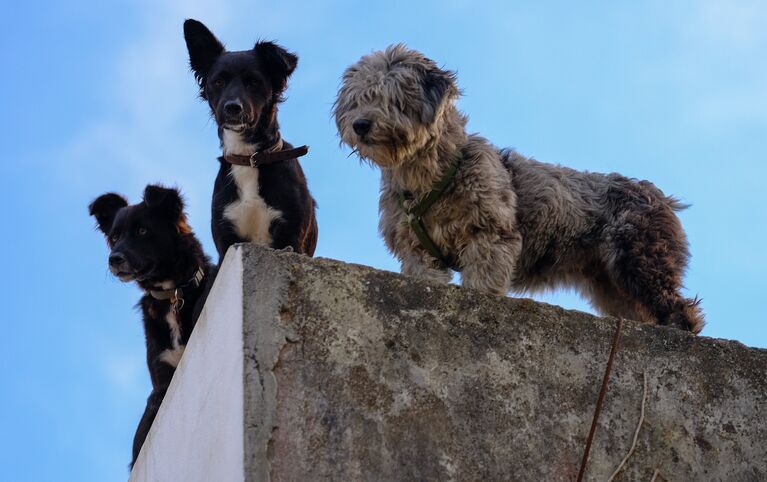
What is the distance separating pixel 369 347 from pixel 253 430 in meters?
0.65

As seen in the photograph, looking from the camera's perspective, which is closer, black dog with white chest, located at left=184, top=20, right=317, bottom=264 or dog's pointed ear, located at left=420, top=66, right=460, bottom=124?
black dog with white chest, located at left=184, top=20, right=317, bottom=264

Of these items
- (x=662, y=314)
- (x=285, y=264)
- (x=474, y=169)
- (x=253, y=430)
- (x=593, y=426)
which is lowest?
(x=253, y=430)

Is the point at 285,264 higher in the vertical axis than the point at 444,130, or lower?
lower

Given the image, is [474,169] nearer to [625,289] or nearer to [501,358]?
[625,289]

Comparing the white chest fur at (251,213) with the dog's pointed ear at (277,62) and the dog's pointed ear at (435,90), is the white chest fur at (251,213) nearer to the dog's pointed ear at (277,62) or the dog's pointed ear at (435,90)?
the dog's pointed ear at (277,62)

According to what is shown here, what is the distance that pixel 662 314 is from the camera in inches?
270

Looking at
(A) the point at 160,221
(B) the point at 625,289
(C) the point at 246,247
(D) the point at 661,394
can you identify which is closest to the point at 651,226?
(B) the point at 625,289

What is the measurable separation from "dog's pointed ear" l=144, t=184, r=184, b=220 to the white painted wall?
7.84 ft

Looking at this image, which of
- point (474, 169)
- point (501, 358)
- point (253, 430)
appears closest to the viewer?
point (253, 430)

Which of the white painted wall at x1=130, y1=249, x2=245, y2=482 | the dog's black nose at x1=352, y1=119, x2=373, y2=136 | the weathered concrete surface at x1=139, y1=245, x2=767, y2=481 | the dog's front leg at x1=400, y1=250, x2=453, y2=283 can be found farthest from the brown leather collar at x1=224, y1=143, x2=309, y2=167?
the weathered concrete surface at x1=139, y1=245, x2=767, y2=481

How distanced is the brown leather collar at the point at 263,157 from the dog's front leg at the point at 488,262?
1.16 m

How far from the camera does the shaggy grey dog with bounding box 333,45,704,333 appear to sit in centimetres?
645

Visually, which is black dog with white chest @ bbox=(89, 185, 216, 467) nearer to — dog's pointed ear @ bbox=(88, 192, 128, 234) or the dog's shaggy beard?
dog's pointed ear @ bbox=(88, 192, 128, 234)

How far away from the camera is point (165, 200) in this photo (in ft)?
23.5
